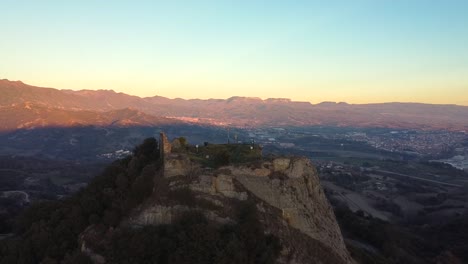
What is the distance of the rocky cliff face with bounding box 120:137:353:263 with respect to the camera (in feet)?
90.8

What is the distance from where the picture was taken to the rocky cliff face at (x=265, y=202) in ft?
90.8

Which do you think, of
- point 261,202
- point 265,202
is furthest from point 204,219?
point 265,202

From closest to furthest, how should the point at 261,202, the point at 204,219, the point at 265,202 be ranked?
the point at 204,219
the point at 261,202
the point at 265,202

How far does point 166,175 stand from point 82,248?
22.7 ft

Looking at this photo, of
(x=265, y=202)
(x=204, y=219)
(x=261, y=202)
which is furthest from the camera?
(x=265, y=202)

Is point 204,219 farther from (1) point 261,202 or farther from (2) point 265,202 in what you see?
(2) point 265,202

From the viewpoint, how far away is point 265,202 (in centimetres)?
2917

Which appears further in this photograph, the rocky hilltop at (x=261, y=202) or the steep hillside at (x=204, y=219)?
the rocky hilltop at (x=261, y=202)

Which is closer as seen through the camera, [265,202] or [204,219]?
[204,219]

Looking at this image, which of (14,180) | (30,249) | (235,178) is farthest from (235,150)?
(14,180)

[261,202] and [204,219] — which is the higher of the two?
[261,202]

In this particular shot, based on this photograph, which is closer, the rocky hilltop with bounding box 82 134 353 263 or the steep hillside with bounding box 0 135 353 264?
the steep hillside with bounding box 0 135 353 264

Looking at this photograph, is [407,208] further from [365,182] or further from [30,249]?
[30,249]

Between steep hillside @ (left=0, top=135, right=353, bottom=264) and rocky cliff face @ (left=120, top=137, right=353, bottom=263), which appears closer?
steep hillside @ (left=0, top=135, right=353, bottom=264)
